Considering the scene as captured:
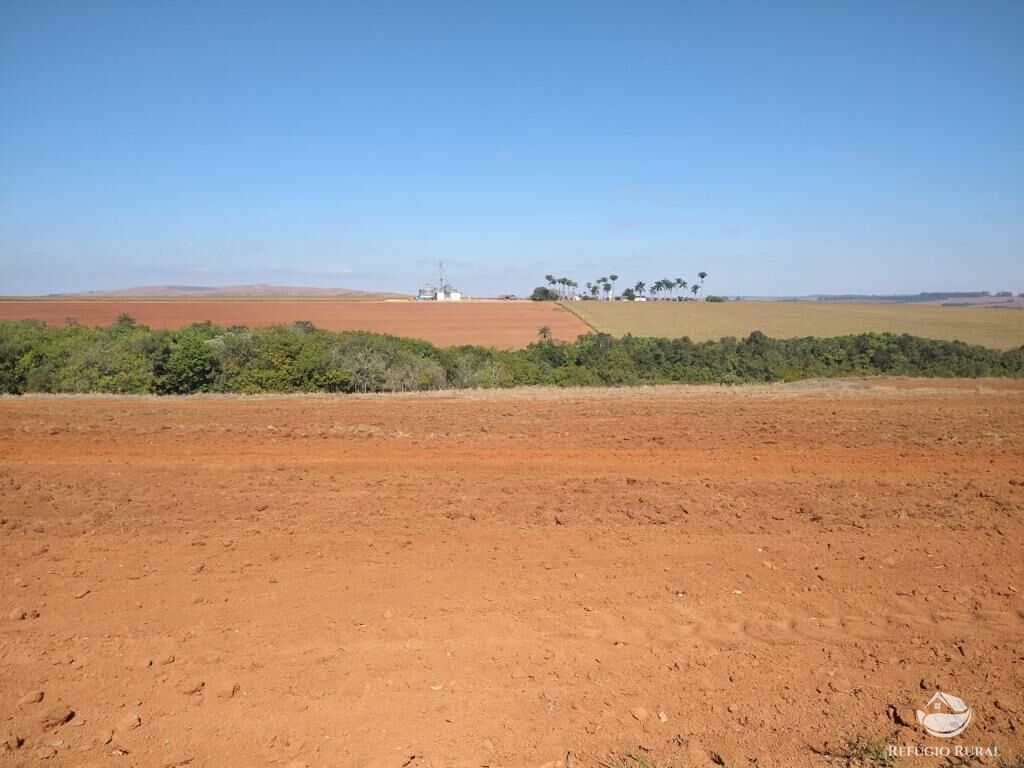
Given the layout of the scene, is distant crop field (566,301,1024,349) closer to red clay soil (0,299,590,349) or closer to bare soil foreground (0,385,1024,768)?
red clay soil (0,299,590,349)

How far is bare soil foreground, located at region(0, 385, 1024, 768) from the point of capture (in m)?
3.66

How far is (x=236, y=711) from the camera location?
3797 mm

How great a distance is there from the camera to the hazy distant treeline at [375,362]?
67.3ft

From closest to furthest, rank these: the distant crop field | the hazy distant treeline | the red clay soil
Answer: the hazy distant treeline < the red clay soil < the distant crop field

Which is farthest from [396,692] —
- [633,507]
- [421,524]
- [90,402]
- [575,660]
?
[90,402]
